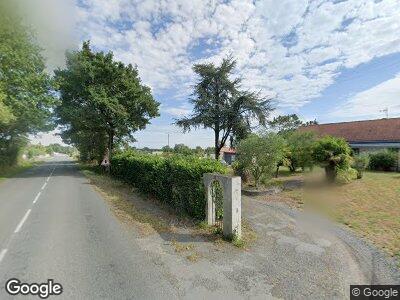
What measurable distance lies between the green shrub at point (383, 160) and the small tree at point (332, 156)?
980 cm

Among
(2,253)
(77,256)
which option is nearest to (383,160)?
(77,256)

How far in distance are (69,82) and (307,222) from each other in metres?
28.1

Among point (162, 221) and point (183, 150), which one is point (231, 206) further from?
point (183, 150)

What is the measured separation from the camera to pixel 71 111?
29.1 m

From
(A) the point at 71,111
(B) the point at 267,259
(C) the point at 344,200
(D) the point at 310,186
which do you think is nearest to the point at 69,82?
(A) the point at 71,111

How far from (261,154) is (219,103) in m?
15.6

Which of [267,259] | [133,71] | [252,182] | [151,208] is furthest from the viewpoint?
[133,71]

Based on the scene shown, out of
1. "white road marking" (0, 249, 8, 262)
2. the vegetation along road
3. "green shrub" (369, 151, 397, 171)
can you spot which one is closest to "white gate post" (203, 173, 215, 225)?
the vegetation along road

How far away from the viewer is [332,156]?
56.6ft

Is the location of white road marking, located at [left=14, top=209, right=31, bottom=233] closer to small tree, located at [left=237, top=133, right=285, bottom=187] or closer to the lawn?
the lawn

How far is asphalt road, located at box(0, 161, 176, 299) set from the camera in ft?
16.7

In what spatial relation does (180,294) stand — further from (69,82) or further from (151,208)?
(69,82)

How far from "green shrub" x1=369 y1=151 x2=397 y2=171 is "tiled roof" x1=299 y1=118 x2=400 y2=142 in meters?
3.52

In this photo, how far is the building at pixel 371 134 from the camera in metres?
28.2
